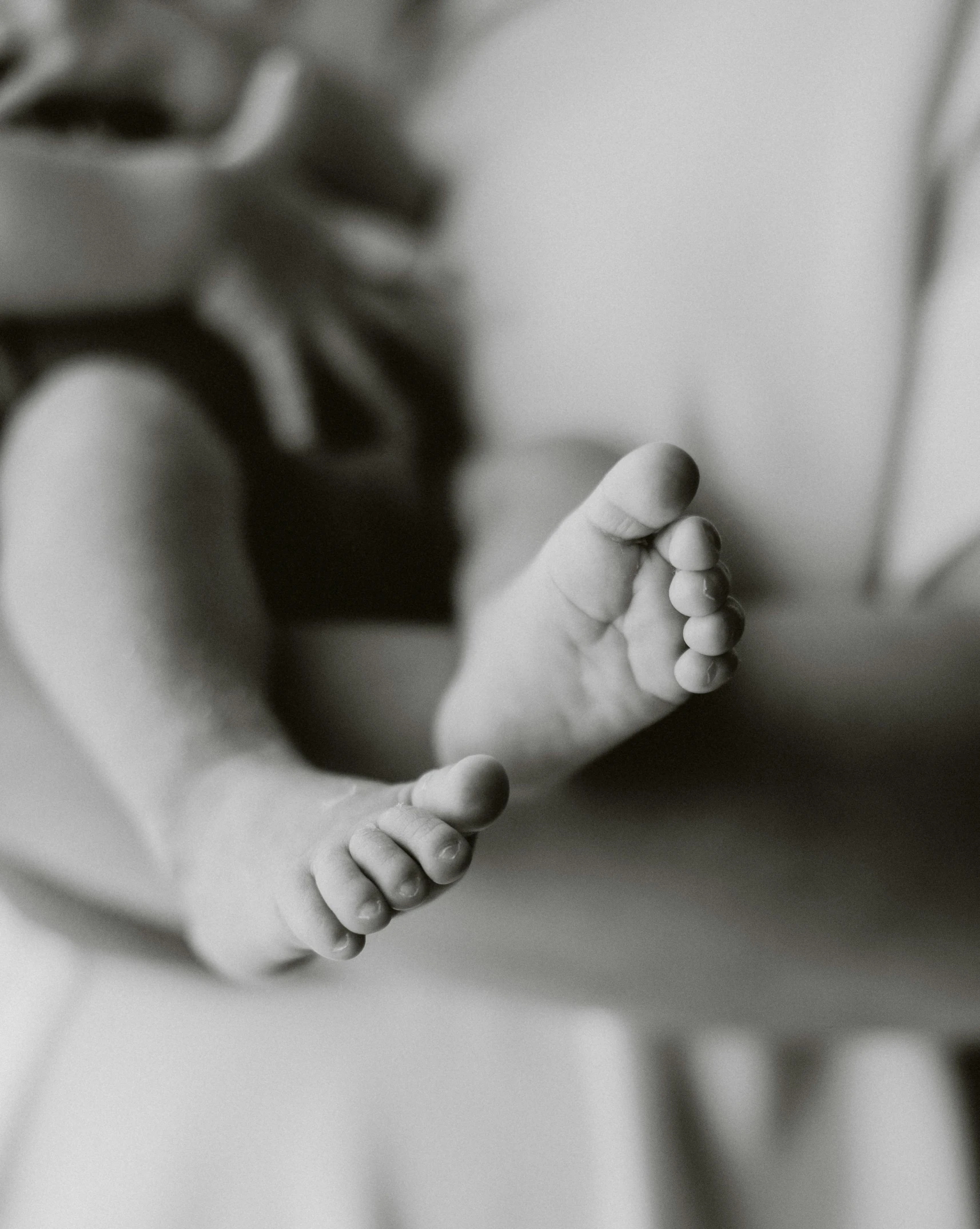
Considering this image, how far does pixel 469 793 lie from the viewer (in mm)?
214

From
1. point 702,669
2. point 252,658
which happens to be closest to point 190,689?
point 252,658

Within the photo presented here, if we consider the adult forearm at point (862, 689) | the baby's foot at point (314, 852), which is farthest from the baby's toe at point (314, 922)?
the adult forearm at point (862, 689)

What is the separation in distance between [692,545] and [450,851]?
0.23 feet

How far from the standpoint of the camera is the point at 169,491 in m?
0.32

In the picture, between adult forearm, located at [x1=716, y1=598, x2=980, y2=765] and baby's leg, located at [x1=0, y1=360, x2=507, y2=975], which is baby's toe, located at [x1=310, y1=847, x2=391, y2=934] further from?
adult forearm, located at [x1=716, y1=598, x2=980, y2=765]

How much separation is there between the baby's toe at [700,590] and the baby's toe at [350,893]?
8 cm

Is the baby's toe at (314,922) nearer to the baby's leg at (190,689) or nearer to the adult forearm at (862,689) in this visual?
the baby's leg at (190,689)

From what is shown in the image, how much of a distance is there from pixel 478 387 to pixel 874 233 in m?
0.18

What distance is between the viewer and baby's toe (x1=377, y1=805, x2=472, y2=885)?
21cm

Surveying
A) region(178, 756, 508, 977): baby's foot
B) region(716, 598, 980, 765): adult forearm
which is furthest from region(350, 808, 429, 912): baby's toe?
region(716, 598, 980, 765): adult forearm

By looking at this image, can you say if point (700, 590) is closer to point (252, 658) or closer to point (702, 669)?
point (702, 669)

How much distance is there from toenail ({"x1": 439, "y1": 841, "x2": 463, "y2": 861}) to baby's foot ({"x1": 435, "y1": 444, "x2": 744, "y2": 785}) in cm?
5

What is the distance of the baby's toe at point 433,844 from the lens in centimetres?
21

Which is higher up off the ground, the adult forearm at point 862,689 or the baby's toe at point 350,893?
the baby's toe at point 350,893
